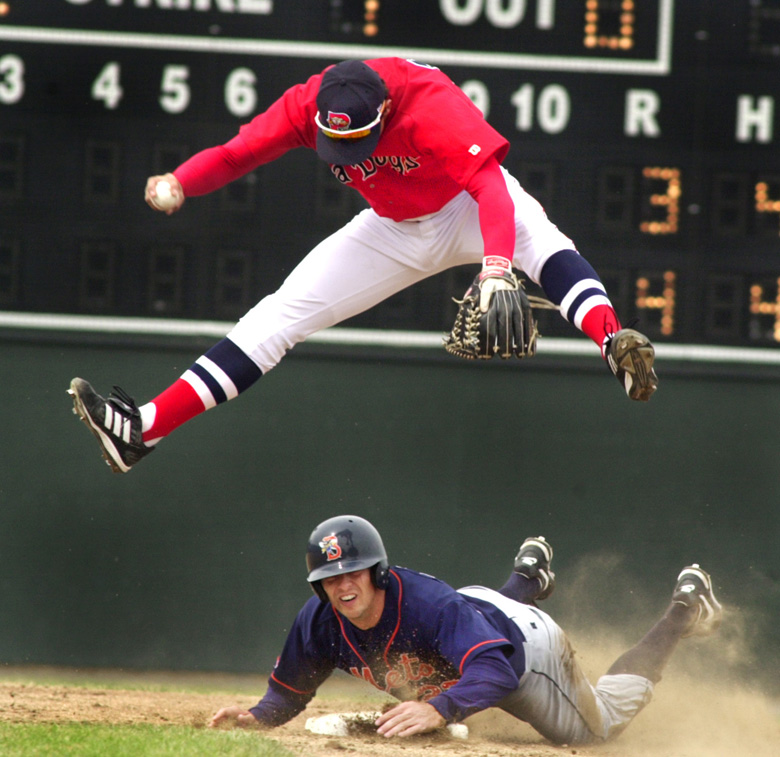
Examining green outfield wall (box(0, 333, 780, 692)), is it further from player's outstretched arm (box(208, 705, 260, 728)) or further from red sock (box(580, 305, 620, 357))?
red sock (box(580, 305, 620, 357))

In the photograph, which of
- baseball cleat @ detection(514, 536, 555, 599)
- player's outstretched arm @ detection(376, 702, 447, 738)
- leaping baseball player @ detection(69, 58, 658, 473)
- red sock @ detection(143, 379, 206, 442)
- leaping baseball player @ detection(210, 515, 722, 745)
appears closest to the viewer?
player's outstretched arm @ detection(376, 702, 447, 738)

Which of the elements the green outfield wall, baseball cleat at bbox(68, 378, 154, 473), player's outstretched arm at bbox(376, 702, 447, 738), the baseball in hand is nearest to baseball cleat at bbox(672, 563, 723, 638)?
the green outfield wall

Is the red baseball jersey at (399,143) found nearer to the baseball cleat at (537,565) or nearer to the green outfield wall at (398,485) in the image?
the baseball cleat at (537,565)

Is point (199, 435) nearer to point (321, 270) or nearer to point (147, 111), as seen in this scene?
point (147, 111)

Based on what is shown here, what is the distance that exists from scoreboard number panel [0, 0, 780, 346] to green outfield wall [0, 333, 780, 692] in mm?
438

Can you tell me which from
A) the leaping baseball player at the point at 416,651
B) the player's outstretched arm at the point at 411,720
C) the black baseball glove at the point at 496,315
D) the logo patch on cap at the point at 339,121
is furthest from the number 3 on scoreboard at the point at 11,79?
the player's outstretched arm at the point at 411,720

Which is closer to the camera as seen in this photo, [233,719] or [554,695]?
[233,719]

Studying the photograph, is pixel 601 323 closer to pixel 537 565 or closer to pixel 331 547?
pixel 331 547

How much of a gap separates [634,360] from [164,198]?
5.20 ft

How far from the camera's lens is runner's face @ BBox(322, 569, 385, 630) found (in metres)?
3.86

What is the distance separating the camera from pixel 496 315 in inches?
141

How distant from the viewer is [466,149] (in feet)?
12.1

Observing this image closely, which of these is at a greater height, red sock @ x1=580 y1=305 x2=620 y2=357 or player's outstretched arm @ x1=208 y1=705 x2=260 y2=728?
red sock @ x1=580 y1=305 x2=620 y2=357

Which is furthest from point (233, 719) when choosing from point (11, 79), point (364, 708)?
point (11, 79)
